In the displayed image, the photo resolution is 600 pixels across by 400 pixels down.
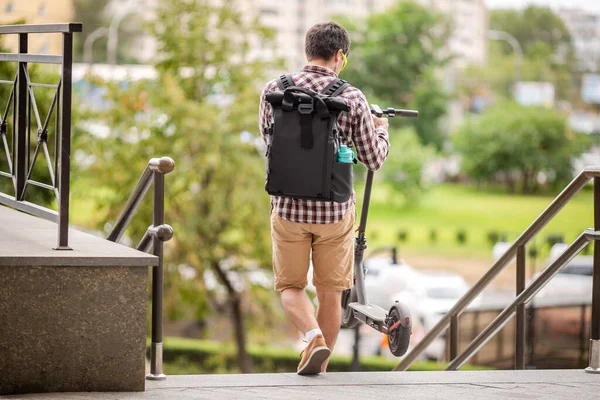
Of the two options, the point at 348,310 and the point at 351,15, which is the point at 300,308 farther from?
the point at 351,15

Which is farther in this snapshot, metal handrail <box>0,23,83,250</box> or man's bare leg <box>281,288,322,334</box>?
man's bare leg <box>281,288,322,334</box>

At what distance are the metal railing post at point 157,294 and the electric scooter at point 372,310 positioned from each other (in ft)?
3.61

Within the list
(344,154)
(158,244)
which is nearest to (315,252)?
(344,154)

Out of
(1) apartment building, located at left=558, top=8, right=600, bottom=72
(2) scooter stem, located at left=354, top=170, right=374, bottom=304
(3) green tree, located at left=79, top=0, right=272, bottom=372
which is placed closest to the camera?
(2) scooter stem, located at left=354, top=170, right=374, bottom=304

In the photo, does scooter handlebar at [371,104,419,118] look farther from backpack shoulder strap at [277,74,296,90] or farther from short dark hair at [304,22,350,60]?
backpack shoulder strap at [277,74,296,90]

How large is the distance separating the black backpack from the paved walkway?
88 cm

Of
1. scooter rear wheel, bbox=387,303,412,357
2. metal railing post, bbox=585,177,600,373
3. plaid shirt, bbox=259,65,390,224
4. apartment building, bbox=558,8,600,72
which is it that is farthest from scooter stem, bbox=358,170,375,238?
apartment building, bbox=558,8,600,72

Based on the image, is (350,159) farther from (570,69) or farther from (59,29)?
(570,69)

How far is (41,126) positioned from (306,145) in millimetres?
1328

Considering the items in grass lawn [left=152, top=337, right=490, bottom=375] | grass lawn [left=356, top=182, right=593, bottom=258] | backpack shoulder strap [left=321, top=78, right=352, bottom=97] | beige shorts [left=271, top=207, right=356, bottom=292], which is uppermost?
backpack shoulder strap [left=321, top=78, right=352, bottom=97]

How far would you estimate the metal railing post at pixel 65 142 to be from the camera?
3.86 m

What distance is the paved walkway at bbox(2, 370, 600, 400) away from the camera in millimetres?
4043

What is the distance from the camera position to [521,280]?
548cm

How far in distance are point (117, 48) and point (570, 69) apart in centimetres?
3865
